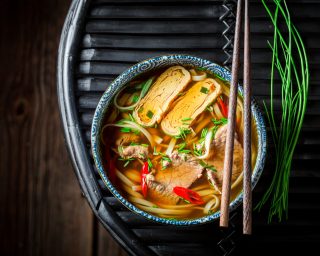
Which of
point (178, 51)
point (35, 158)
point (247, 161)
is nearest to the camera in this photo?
point (247, 161)

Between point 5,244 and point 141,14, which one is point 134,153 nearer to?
point 141,14

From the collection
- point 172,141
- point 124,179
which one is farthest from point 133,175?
point 172,141

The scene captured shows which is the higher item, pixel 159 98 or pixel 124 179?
pixel 159 98

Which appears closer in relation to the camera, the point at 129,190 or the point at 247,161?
the point at 247,161

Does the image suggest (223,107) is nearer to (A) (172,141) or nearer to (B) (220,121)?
(B) (220,121)

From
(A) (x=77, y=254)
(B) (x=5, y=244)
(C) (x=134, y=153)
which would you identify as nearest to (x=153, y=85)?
(C) (x=134, y=153)

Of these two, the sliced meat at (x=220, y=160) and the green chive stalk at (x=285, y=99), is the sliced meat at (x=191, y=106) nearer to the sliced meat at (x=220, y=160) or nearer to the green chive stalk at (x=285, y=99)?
the sliced meat at (x=220, y=160)

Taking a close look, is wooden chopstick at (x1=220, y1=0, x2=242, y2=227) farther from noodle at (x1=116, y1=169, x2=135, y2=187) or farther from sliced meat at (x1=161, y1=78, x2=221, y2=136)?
noodle at (x1=116, y1=169, x2=135, y2=187)

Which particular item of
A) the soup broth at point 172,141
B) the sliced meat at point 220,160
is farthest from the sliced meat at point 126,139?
the sliced meat at point 220,160
